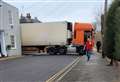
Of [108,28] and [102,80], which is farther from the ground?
[108,28]

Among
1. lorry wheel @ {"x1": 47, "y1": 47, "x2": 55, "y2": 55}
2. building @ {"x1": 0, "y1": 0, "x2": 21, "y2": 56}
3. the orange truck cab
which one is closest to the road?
building @ {"x1": 0, "y1": 0, "x2": 21, "y2": 56}

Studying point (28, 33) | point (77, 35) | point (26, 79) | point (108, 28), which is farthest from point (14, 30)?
point (26, 79)

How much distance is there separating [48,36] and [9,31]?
609 centimetres

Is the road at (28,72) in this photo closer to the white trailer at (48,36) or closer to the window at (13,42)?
the window at (13,42)

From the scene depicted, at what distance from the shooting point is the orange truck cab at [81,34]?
168 feet

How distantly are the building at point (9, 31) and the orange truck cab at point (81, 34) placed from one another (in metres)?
6.89

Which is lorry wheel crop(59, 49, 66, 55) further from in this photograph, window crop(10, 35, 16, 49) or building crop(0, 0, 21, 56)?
window crop(10, 35, 16, 49)

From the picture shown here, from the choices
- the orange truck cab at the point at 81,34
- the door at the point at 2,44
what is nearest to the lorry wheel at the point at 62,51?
the orange truck cab at the point at 81,34

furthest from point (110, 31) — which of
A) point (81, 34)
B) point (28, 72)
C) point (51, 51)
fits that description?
point (51, 51)

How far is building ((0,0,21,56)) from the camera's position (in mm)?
46531

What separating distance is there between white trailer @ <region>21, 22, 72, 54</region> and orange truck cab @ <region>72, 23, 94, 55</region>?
113cm

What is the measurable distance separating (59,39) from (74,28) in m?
2.39

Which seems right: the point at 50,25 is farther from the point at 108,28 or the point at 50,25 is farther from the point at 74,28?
the point at 108,28

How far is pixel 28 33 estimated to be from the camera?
54594mm
